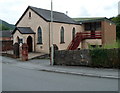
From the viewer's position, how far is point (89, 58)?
51.7ft

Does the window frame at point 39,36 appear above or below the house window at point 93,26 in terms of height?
below

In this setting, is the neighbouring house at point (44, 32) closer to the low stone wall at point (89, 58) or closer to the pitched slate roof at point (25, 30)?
the pitched slate roof at point (25, 30)

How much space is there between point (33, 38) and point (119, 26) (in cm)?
3061

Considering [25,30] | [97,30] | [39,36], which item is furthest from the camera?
[97,30]

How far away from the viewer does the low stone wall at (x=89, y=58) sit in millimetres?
14617

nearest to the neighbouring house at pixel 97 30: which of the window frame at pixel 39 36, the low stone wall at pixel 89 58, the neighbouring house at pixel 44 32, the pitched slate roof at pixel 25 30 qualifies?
the neighbouring house at pixel 44 32

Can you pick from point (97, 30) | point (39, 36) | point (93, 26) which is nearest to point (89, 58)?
point (39, 36)

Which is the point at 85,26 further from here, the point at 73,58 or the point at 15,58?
the point at 73,58

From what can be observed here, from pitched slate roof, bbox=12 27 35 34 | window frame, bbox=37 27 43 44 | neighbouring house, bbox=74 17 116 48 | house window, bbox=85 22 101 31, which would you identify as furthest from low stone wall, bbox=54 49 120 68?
house window, bbox=85 22 101 31

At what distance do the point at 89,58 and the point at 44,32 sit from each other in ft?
43.5

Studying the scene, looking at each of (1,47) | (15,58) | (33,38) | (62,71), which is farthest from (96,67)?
(1,47)

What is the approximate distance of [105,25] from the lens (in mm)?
31500

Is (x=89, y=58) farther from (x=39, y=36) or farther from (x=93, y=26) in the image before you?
(x=93, y=26)

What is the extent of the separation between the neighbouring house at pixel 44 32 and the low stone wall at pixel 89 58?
349 inches
